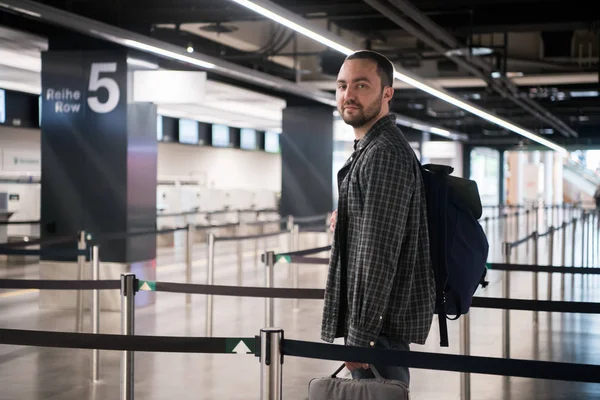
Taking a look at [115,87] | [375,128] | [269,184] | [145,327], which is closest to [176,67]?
[115,87]

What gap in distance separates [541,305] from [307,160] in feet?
47.3

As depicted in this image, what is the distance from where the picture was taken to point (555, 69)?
1689 centimetres

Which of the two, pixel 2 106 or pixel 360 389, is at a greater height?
pixel 2 106

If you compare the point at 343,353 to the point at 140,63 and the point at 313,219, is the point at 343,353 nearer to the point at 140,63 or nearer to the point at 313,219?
the point at 140,63

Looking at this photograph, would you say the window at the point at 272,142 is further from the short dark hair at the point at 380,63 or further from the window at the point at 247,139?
the short dark hair at the point at 380,63

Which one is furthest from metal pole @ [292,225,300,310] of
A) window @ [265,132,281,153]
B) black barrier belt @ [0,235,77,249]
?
window @ [265,132,281,153]

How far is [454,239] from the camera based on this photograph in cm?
313

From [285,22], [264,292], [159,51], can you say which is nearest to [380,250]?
[264,292]

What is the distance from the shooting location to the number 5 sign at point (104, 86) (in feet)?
34.6

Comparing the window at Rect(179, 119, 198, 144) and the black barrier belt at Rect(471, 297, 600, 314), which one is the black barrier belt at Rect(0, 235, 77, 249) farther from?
the window at Rect(179, 119, 198, 144)

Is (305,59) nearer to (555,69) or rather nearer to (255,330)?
(555,69)

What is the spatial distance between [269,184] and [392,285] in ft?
93.2

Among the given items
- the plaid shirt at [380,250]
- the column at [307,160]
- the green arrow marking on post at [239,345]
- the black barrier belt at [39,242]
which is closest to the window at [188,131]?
the column at [307,160]

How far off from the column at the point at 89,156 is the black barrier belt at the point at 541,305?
6.59 m
